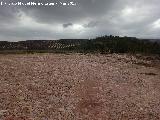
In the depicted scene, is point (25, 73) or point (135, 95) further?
point (25, 73)

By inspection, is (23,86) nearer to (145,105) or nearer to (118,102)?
(118,102)

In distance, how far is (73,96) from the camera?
33.3 metres

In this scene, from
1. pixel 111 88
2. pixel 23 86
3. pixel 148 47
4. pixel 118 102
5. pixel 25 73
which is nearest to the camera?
pixel 118 102

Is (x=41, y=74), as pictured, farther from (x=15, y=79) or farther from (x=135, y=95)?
(x=135, y=95)

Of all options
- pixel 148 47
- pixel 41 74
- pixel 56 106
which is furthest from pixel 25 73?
pixel 148 47

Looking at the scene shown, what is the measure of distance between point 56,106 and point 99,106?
3884 millimetres

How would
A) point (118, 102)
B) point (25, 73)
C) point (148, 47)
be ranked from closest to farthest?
point (118, 102), point (25, 73), point (148, 47)

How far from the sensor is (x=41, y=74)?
43938 mm

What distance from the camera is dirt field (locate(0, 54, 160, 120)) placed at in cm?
2798

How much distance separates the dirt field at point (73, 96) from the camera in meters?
28.0

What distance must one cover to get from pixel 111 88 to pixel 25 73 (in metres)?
11.7

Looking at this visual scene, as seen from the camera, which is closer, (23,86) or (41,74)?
(23,86)

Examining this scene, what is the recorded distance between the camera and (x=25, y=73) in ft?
143

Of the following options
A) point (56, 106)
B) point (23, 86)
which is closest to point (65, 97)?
point (56, 106)
